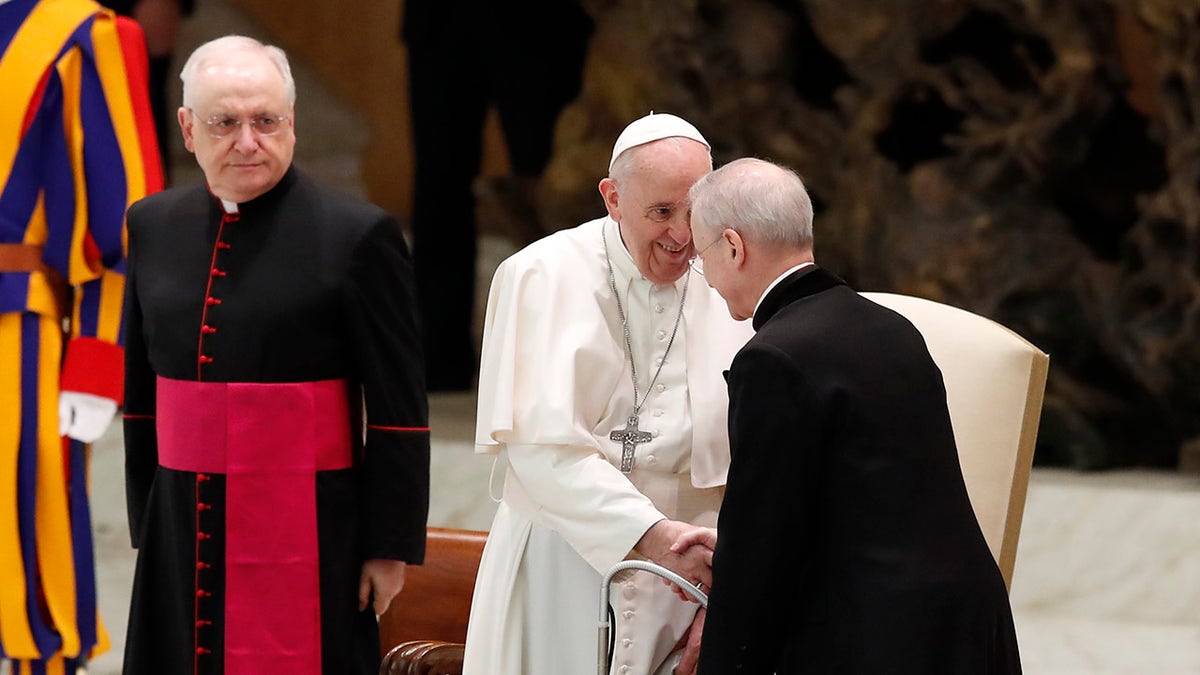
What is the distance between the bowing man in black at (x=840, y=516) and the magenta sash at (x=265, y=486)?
110cm

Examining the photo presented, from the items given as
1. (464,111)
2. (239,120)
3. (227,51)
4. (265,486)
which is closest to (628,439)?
(265,486)

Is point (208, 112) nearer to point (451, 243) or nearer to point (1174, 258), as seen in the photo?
point (1174, 258)

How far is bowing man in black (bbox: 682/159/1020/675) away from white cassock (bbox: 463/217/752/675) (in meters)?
0.50

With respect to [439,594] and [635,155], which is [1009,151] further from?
[635,155]

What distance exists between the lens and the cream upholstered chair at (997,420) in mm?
3496

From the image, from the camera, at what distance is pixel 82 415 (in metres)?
4.57

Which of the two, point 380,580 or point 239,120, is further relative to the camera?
point 380,580

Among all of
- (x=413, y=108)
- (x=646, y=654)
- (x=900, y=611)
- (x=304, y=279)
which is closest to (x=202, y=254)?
(x=304, y=279)

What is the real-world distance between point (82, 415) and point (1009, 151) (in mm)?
3743

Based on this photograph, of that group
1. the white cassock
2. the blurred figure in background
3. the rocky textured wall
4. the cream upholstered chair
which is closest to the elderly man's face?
the white cassock

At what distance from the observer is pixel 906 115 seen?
24.3 feet

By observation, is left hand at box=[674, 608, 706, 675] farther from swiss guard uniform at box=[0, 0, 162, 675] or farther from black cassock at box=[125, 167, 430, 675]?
swiss guard uniform at box=[0, 0, 162, 675]

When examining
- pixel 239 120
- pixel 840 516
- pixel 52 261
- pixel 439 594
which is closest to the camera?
pixel 840 516

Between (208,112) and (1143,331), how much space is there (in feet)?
14.0
